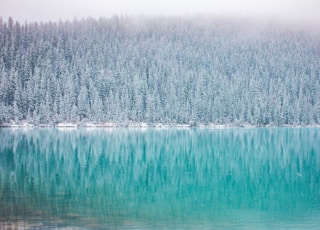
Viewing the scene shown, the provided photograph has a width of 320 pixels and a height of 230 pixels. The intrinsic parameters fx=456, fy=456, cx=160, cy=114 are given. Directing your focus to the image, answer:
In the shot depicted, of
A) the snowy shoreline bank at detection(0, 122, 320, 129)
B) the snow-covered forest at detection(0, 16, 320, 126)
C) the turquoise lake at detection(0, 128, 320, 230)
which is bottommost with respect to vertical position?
the turquoise lake at detection(0, 128, 320, 230)

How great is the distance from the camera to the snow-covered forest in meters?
84.8

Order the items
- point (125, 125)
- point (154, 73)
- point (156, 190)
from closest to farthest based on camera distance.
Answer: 1. point (156, 190)
2. point (125, 125)
3. point (154, 73)

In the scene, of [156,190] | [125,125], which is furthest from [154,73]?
[156,190]

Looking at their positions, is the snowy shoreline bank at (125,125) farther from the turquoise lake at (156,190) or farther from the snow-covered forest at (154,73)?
the turquoise lake at (156,190)

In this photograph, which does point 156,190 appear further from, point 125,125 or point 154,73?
point 154,73

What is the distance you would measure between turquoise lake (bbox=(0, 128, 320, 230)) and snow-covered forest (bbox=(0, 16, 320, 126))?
46.6 m

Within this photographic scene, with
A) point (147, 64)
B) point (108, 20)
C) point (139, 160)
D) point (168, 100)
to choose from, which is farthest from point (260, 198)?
point (108, 20)

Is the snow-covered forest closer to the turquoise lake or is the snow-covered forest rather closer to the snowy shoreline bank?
the snowy shoreline bank

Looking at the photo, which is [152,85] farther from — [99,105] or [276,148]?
[276,148]

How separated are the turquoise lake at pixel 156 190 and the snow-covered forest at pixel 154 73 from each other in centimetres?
4661

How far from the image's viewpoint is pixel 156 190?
21.4 metres

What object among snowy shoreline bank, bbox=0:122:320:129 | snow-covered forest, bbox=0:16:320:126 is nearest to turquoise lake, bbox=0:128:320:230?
snowy shoreline bank, bbox=0:122:320:129

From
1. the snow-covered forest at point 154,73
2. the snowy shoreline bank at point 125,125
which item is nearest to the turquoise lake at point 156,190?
the snowy shoreline bank at point 125,125

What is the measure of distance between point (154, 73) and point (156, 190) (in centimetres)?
8434
